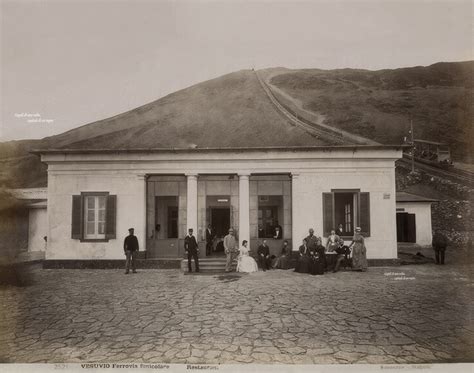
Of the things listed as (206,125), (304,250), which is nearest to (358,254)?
(304,250)

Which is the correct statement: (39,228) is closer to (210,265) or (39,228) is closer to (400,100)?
(210,265)

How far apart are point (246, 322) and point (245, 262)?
12.8 ft

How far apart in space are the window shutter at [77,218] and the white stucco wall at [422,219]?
31.5ft

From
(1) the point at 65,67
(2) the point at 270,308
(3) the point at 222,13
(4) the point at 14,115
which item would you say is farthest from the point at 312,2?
(4) the point at 14,115

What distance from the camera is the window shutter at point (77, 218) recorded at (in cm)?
885

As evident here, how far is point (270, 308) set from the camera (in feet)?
17.6

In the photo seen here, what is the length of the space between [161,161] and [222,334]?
5871mm

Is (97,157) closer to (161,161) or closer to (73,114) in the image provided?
(161,161)

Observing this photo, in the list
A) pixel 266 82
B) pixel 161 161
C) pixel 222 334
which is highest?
pixel 266 82

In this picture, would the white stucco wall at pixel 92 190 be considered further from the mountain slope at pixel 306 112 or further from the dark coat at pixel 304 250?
the dark coat at pixel 304 250

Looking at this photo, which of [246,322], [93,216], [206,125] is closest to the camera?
[246,322]

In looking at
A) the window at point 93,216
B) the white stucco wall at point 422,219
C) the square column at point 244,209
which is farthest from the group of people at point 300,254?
the white stucco wall at point 422,219

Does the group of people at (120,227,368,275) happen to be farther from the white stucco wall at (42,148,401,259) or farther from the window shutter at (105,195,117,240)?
the window shutter at (105,195,117,240)

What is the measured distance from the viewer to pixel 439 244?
293 inches
